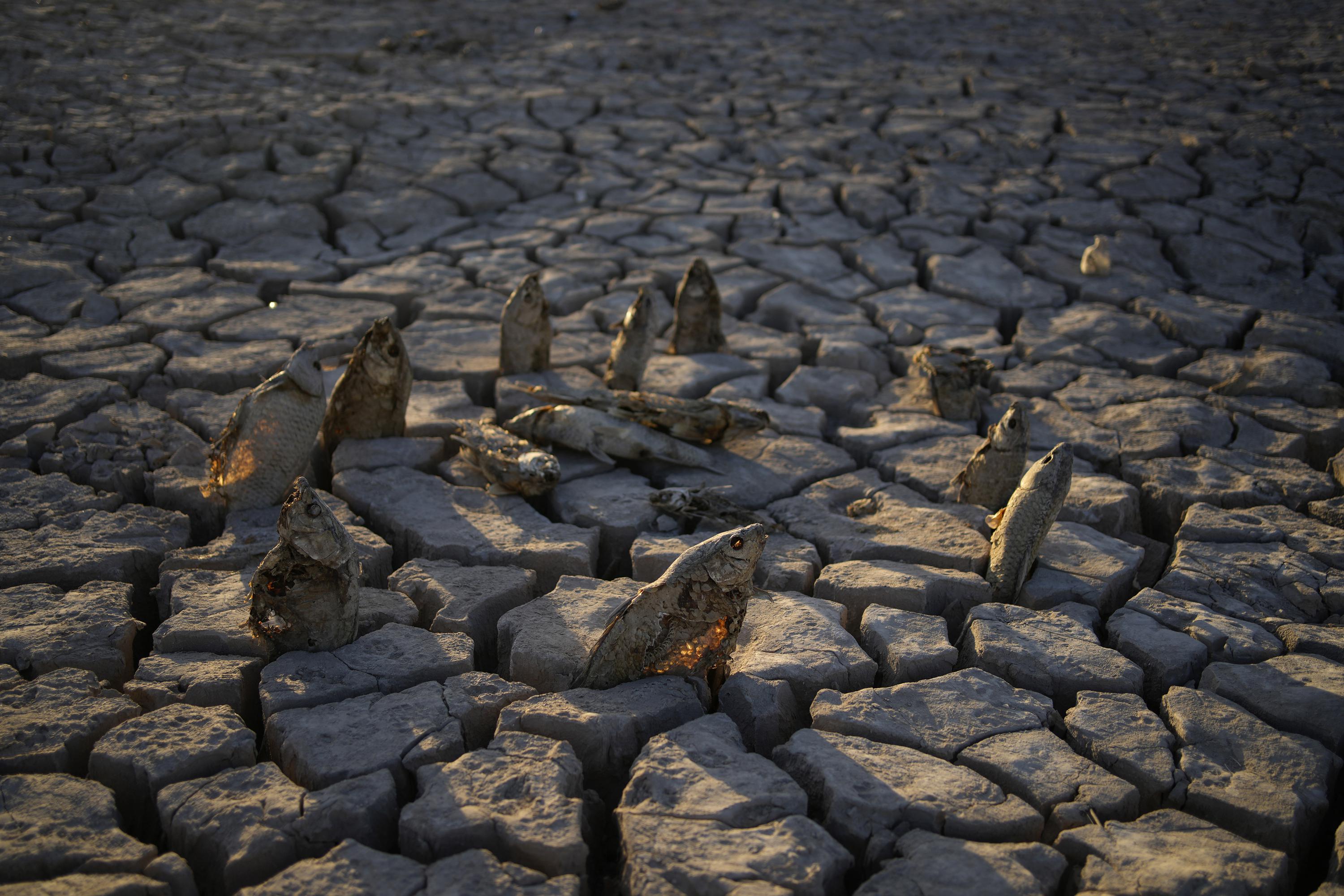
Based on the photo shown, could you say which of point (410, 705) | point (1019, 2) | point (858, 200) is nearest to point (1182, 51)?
point (1019, 2)

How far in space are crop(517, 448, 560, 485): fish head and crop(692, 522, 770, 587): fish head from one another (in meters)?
1.00

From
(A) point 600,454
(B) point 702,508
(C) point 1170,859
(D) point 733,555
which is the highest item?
(D) point 733,555

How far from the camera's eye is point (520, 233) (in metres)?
5.42

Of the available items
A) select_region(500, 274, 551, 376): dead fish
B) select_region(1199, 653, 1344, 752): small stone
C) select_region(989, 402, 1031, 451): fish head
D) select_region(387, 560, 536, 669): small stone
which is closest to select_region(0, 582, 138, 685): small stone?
select_region(387, 560, 536, 669): small stone

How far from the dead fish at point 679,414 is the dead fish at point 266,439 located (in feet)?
2.98

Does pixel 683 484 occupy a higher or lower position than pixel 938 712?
higher

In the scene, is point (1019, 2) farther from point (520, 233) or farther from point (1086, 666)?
point (1086, 666)

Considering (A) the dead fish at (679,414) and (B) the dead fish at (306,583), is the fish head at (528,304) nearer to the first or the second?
(A) the dead fish at (679,414)

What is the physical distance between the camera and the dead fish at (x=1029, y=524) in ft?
9.18

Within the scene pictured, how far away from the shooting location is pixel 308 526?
7.75 feet

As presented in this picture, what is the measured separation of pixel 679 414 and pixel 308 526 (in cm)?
149

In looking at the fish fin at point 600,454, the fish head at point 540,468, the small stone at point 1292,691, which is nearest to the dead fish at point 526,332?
the fish fin at point 600,454

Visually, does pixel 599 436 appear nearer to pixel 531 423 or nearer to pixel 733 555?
pixel 531 423

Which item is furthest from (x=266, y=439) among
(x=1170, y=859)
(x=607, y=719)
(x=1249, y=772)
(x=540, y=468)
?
(x=1249, y=772)
